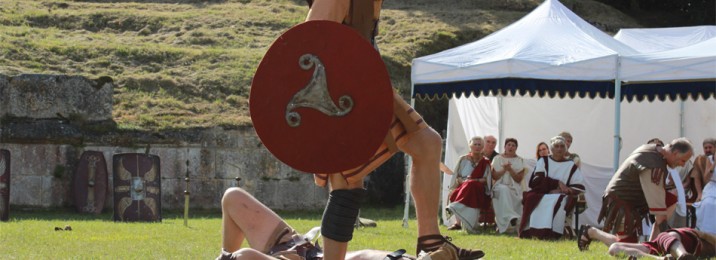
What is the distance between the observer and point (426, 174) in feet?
19.4

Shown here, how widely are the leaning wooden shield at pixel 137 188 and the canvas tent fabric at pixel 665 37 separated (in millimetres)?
7381

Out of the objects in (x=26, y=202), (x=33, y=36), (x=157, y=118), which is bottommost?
(x=26, y=202)

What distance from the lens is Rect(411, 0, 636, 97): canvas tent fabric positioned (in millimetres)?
13531

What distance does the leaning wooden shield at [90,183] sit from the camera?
18.8 metres

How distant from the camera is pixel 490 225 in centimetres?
1563

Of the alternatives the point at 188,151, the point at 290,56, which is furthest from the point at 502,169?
the point at 290,56

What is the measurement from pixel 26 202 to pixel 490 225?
7.57 metres

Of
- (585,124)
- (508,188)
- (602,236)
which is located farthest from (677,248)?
(585,124)

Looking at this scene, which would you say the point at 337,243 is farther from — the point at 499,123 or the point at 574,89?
the point at 499,123

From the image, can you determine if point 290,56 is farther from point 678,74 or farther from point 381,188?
point 381,188

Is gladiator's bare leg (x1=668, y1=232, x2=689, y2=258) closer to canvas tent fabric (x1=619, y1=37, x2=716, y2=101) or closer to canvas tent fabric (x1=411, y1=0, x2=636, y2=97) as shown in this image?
canvas tent fabric (x1=619, y1=37, x2=716, y2=101)

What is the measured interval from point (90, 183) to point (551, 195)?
7981mm

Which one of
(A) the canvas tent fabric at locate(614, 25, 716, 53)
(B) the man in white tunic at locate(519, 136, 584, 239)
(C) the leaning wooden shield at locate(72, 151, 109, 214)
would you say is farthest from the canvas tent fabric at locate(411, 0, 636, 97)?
(C) the leaning wooden shield at locate(72, 151, 109, 214)

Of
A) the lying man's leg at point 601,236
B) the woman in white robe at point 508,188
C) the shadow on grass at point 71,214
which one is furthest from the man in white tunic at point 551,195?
the shadow on grass at point 71,214
